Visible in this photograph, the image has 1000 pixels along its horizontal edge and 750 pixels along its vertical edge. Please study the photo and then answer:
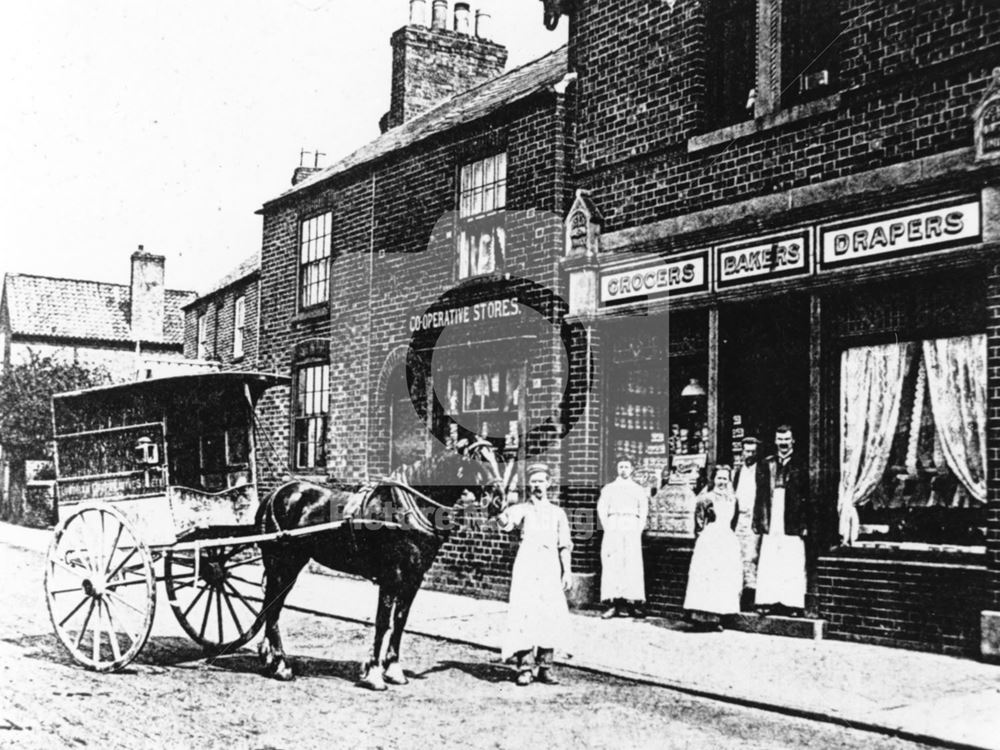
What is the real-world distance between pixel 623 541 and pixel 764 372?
257 centimetres

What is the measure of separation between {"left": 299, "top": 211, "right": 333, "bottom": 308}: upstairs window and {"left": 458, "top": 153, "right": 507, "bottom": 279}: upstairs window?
3.85 m

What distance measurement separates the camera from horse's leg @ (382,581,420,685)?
23.9ft

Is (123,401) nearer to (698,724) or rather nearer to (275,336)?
(698,724)

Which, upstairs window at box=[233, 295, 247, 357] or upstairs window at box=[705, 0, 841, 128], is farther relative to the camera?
upstairs window at box=[233, 295, 247, 357]

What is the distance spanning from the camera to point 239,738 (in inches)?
222

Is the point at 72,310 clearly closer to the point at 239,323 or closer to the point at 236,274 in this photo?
the point at 236,274

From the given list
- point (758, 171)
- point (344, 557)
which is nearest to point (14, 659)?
point (344, 557)

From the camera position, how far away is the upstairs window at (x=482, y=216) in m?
13.5

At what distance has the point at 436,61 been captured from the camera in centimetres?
2017

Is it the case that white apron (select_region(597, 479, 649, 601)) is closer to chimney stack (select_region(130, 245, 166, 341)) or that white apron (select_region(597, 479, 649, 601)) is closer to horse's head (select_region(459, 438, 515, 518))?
horse's head (select_region(459, 438, 515, 518))

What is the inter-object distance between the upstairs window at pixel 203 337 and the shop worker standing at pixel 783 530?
1994 centimetres

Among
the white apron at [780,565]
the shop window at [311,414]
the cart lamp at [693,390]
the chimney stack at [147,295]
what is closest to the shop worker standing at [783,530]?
the white apron at [780,565]

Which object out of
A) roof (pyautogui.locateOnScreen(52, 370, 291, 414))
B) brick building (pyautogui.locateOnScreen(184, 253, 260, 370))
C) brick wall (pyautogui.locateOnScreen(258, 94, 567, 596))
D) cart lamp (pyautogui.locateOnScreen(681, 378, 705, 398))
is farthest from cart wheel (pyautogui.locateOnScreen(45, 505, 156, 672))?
brick building (pyautogui.locateOnScreen(184, 253, 260, 370))

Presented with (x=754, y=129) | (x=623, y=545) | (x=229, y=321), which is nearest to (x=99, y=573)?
(x=623, y=545)
